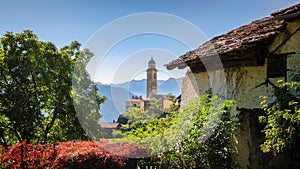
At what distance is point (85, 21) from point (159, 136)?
230 inches

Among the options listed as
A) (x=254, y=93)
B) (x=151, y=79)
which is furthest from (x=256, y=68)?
(x=151, y=79)

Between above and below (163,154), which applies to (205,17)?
above

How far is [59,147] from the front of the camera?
6.82 meters

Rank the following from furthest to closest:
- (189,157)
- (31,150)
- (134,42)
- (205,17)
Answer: (205,17) → (134,42) → (31,150) → (189,157)

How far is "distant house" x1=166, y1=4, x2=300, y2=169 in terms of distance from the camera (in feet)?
20.5

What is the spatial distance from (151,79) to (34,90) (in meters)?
9.61

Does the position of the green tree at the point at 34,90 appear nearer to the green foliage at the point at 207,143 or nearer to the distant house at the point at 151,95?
the distant house at the point at 151,95

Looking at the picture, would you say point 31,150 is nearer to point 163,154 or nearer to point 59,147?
point 59,147

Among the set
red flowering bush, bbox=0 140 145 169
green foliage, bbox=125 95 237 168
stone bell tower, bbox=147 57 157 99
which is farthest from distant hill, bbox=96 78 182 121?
green foliage, bbox=125 95 237 168

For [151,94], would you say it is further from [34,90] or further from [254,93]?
[34,90]

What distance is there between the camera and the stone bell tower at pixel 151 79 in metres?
8.98

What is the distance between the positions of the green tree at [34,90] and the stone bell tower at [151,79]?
337 inches

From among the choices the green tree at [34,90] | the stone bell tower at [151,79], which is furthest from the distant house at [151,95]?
the green tree at [34,90]

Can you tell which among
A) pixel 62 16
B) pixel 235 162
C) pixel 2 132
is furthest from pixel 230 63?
pixel 2 132
